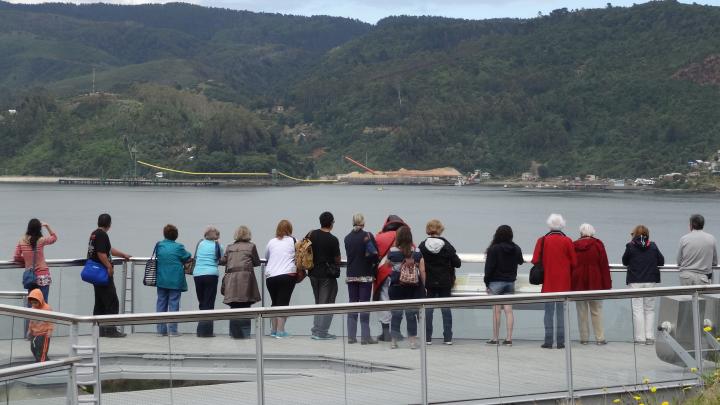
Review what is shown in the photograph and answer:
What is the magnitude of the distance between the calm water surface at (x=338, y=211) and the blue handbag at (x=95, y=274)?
48282mm

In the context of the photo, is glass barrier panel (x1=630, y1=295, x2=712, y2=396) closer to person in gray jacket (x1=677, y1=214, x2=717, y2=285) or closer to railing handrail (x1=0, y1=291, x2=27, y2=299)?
person in gray jacket (x1=677, y1=214, x2=717, y2=285)

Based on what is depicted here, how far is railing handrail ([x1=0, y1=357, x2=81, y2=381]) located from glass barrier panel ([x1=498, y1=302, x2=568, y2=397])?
2987mm

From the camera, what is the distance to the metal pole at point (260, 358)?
24.3 feet

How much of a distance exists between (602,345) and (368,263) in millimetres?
2817

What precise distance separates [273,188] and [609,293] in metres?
167

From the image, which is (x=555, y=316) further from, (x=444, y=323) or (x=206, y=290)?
(x=206, y=290)

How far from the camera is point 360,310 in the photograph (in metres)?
7.52

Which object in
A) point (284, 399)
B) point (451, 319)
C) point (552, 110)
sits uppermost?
point (552, 110)

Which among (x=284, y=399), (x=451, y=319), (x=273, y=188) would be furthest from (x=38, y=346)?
(x=273, y=188)

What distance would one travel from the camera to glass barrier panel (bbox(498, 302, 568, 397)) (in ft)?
25.7

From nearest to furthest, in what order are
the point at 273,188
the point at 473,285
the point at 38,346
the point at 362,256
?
the point at 38,346 → the point at 362,256 → the point at 473,285 → the point at 273,188

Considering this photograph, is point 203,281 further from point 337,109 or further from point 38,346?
point 337,109

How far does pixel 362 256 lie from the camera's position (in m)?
10.3

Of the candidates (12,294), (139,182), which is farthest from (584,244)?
(139,182)
